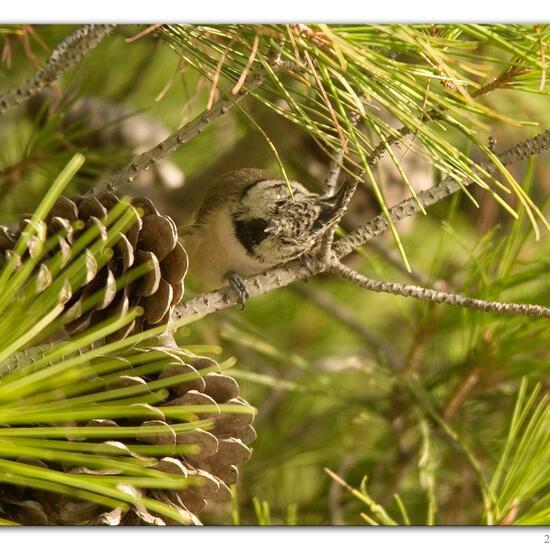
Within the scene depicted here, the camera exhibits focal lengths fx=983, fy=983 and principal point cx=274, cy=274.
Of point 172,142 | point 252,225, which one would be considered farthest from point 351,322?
point 172,142

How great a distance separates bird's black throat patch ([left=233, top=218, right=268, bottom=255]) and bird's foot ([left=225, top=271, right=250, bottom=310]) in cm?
→ 3

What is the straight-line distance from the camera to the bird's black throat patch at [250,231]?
1.04 metres

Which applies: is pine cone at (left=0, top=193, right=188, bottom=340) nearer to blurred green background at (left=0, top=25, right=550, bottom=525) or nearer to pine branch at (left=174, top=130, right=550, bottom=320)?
pine branch at (left=174, top=130, right=550, bottom=320)

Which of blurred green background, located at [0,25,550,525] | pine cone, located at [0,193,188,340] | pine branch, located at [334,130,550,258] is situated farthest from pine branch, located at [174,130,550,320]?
blurred green background, located at [0,25,550,525]

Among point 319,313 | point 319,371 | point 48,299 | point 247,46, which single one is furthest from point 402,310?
point 48,299

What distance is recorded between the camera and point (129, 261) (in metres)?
0.71

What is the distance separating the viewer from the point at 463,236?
5.13ft

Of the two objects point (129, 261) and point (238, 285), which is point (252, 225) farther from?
point (129, 261)

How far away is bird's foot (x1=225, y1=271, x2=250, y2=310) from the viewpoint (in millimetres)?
886

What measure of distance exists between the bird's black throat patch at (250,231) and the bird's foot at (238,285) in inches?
1.3

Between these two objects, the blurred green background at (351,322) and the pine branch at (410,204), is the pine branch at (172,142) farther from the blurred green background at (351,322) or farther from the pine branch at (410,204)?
the blurred green background at (351,322)

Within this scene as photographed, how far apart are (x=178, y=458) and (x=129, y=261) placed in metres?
0.15
